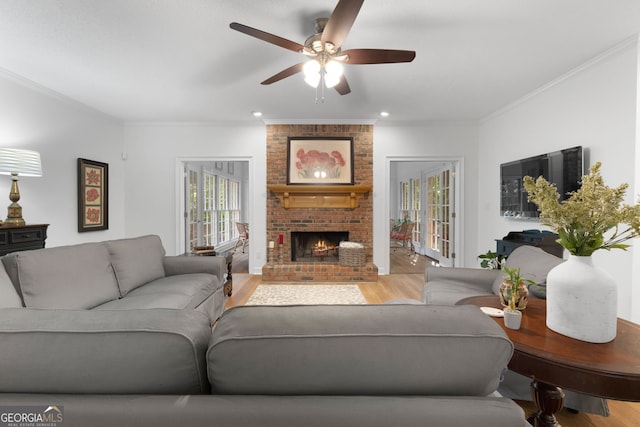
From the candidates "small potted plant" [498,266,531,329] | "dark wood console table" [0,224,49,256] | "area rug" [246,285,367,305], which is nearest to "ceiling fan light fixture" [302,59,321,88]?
"small potted plant" [498,266,531,329]

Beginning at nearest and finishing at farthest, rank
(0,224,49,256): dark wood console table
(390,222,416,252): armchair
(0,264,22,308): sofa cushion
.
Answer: (0,264,22,308): sofa cushion
(0,224,49,256): dark wood console table
(390,222,416,252): armchair

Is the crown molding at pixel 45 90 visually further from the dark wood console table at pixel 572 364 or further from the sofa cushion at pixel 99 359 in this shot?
the dark wood console table at pixel 572 364

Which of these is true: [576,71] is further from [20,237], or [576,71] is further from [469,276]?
[20,237]

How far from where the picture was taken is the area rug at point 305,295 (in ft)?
11.2

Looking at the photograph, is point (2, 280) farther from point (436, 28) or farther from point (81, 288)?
point (436, 28)

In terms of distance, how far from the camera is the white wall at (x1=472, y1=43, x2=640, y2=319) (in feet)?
7.95

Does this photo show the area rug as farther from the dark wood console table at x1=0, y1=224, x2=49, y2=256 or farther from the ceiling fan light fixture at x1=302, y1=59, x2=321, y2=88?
the ceiling fan light fixture at x1=302, y1=59, x2=321, y2=88

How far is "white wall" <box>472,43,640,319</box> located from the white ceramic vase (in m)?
1.90

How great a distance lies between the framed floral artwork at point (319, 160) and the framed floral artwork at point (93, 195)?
109 inches

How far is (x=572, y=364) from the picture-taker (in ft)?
3.22

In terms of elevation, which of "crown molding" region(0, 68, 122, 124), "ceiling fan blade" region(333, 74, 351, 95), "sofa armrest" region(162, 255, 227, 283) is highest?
"crown molding" region(0, 68, 122, 124)

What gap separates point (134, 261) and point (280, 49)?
2229 mm

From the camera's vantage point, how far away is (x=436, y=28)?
2252 mm

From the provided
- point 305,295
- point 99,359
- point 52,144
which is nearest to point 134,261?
point 305,295
